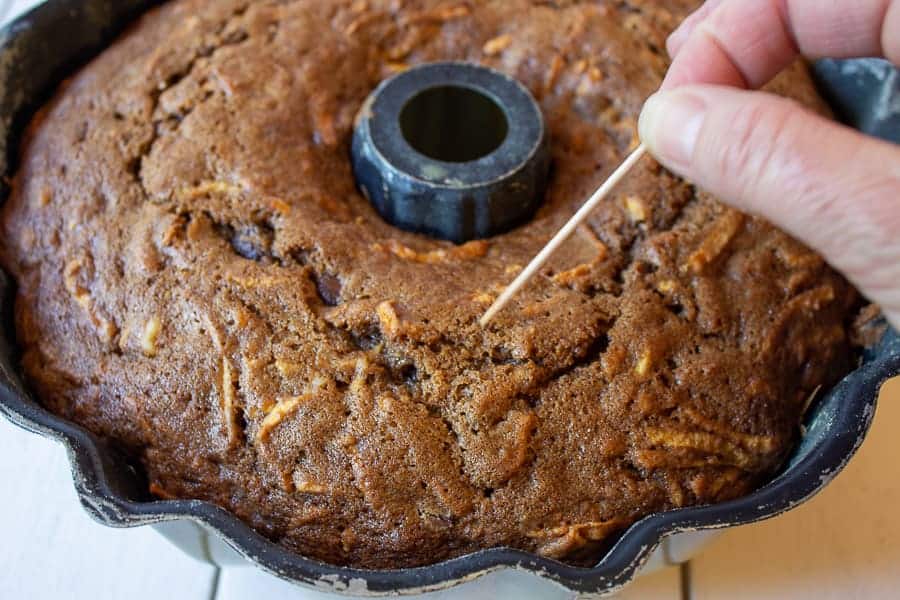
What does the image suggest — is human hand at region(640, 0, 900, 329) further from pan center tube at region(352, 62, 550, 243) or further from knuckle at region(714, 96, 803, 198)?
pan center tube at region(352, 62, 550, 243)

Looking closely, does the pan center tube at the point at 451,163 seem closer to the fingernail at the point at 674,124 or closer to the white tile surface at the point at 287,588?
the fingernail at the point at 674,124

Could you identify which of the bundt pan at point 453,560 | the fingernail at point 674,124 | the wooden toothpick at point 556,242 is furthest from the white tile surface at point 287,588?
the fingernail at point 674,124

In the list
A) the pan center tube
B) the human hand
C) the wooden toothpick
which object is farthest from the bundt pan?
the pan center tube

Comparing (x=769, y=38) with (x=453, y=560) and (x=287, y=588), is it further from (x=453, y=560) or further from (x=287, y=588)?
(x=287, y=588)

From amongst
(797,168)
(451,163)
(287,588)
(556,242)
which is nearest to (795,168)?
(797,168)

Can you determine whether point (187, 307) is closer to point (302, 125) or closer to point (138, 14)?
point (302, 125)

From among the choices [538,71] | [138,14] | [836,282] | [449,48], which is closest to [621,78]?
[538,71]
